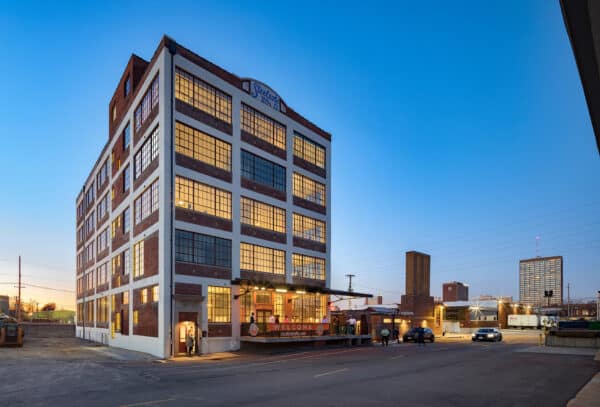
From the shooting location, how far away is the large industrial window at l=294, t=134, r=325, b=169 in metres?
45.2

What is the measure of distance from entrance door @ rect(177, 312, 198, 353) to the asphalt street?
6.43m

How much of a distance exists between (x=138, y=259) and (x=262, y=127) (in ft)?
47.7

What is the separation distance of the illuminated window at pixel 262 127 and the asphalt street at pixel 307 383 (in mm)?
20716

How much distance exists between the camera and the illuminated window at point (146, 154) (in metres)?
34.4

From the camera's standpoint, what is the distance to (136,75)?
4144 cm

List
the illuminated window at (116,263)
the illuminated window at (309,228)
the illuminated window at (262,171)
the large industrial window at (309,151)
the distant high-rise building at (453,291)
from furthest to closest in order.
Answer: the distant high-rise building at (453,291)
the large industrial window at (309,151)
the illuminated window at (309,228)
the illuminated window at (116,263)
the illuminated window at (262,171)

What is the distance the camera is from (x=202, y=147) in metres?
34.6

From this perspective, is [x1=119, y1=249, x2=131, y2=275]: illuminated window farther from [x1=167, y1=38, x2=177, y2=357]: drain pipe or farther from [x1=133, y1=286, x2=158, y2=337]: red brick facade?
[x1=167, y1=38, x2=177, y2=357]: drain pipe

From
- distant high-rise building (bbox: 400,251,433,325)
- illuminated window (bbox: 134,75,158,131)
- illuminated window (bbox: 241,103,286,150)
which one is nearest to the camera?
illuminated window (bbox: 134,75,158,131)

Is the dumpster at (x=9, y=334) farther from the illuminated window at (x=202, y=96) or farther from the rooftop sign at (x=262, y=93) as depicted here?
the rooftop sign at (x=262, y=93)

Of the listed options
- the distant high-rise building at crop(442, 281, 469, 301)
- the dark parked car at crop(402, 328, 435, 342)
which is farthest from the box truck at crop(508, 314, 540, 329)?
the dark parked car at crop(402, 328, 435, 342)

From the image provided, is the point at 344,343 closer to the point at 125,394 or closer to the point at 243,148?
the point at 243,148

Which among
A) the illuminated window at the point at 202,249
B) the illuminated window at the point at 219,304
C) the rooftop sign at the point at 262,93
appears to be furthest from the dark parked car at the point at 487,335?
the rooftop sign at the point at 262,93

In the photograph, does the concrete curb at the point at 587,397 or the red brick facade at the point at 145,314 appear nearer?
the concrete curb at the point at 587,397
